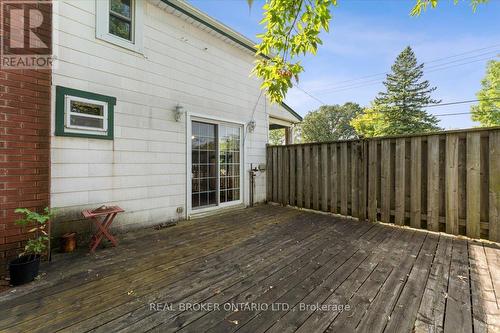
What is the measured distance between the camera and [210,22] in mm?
4492

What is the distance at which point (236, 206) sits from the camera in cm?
526

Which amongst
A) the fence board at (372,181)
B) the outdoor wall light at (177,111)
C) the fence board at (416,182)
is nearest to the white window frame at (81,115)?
the outdoor wall light at (177,111)

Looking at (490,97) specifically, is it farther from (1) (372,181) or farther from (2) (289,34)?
(2) (289,34)

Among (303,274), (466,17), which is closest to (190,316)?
(303,274)

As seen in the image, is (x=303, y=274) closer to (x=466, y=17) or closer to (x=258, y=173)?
(x=258, y=173)

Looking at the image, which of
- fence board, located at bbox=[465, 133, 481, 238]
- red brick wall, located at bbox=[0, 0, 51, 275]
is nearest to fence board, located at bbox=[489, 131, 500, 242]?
fence board, located at bbox=[465, 133, 481, 238]

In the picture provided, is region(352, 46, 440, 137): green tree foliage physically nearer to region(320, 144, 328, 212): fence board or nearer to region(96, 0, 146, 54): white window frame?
region(320, 144, 328, 212): fence board

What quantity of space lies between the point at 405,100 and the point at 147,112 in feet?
86.8

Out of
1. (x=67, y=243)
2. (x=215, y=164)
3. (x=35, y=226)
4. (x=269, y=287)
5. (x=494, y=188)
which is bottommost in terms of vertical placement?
(x=269, y=287)

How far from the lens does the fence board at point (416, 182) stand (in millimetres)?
3598

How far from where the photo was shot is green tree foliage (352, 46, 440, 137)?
21.3 metres

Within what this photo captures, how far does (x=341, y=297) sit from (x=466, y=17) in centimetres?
919

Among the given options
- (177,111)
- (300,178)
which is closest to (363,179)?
(300,178)

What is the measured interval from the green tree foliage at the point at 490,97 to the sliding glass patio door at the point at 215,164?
21.3m
